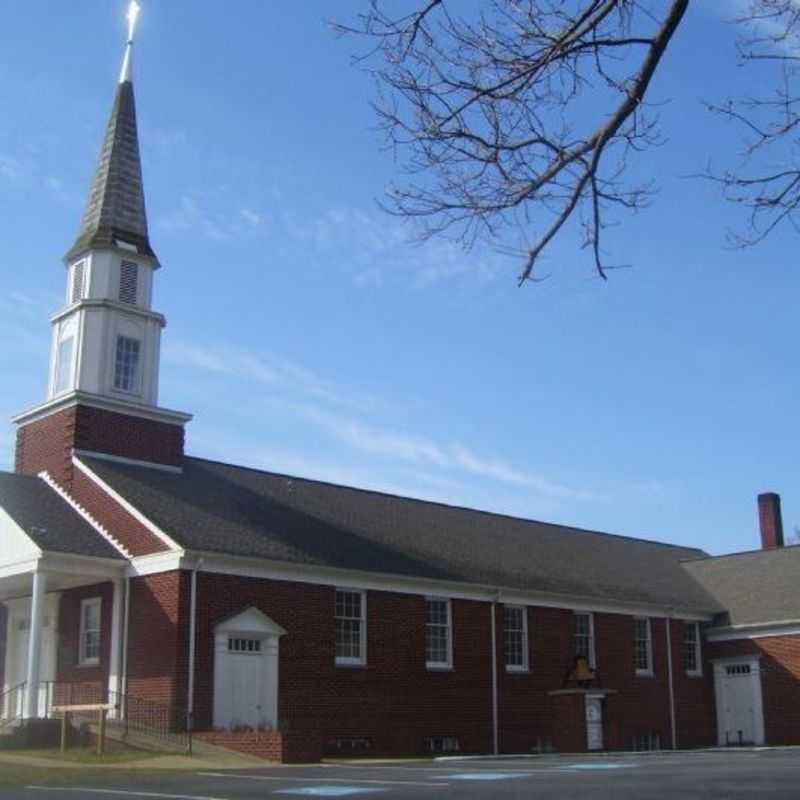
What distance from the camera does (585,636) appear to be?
1344 inches

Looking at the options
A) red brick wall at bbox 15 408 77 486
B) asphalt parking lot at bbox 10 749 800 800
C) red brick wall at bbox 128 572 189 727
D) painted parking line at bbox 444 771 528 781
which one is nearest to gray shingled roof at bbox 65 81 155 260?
red brick wall at bbox 15 408 77 486

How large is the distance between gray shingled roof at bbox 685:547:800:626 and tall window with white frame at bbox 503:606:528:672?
8944mm

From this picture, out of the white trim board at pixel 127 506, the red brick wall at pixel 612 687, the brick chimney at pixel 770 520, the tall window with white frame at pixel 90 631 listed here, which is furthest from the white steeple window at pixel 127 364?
the brick chimney at pixel 770 520

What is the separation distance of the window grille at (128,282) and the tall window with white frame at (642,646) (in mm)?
17287

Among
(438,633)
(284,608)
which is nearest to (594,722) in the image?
(438,633)

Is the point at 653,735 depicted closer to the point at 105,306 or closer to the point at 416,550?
the point at 416,550

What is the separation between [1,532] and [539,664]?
14240mm

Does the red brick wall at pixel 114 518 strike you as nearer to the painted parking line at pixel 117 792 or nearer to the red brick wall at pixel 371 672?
the red brick wall at pixel 371 672

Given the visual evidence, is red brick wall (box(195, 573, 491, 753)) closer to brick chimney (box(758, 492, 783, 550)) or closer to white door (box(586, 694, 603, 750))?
white door (box(586, 694, 603, 750))

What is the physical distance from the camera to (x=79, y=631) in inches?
1088

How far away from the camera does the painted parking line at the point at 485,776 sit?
1545 cm

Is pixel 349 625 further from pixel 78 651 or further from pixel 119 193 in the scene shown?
pixel 119 193

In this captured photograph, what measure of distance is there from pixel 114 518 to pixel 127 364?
4924 millimetres

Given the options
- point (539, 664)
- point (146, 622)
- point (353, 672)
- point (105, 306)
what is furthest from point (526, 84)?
point (539, 664)
